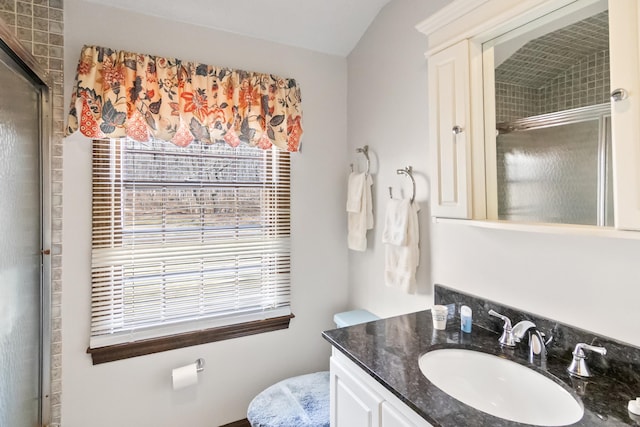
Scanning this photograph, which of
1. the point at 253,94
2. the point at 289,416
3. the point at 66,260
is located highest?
the point at 253,94

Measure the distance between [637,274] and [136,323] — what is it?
2121 millimetres

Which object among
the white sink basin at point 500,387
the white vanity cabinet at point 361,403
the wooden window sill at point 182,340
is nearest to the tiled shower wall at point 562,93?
the white sink basin at point 500,387

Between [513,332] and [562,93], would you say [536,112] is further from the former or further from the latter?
[513,332]

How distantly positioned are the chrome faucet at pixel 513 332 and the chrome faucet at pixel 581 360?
0.55 feet

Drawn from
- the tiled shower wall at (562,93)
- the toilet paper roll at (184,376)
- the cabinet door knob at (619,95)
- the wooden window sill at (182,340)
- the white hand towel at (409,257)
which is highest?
the tiled shower wall at (562,93)

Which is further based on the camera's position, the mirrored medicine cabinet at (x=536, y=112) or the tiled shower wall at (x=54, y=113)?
the tiled shower wall at (x=54, y=113)

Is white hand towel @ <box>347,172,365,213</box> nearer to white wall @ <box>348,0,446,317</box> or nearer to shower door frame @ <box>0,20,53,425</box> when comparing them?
white wall @ <box>348,0,446,317</box>

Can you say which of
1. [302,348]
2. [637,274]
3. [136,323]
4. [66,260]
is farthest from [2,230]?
[637,274]

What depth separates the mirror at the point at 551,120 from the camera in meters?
0.97

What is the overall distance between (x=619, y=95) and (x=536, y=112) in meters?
0.32

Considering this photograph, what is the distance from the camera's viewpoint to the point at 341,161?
231cm

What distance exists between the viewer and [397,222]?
1.70 metres

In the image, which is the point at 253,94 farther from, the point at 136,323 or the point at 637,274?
the point at 637,274

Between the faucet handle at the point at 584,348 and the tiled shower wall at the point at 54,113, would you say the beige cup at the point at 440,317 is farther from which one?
the tiled shower wall at the point at 54,113
